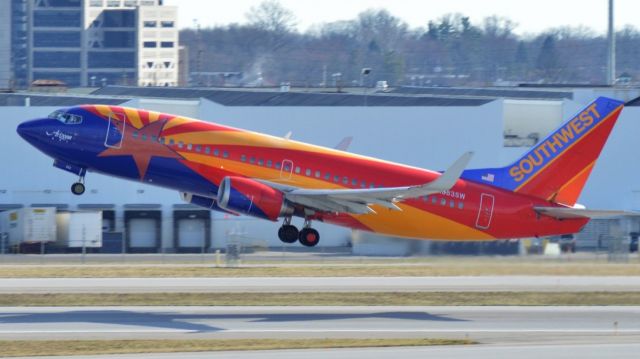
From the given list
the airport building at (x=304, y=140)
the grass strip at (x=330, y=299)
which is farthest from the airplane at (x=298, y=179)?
the airport building at (x=304, y=140)

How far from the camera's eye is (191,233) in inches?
3164

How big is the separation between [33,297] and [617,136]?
51940mm

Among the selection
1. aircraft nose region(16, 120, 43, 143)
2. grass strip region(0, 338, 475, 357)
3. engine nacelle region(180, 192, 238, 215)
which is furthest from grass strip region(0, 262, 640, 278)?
grass strip region(0, 338, 475, 357)

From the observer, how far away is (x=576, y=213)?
156ft

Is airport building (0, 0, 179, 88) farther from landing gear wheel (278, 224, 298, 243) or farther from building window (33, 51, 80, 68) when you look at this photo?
landing gear wheel (278, 224, 298, 243)

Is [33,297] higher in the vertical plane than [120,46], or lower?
lower

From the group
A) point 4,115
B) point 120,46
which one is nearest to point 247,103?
point 4,115

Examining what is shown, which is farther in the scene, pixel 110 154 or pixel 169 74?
pixel 169 74

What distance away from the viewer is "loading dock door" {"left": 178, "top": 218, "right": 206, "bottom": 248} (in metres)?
80.1

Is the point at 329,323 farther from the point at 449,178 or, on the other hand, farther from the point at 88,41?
the point at 88,41

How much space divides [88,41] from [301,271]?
129m

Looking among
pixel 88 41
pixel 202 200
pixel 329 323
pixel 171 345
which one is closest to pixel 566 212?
pixel 329 323

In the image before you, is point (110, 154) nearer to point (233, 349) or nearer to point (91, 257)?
point (233, 349)

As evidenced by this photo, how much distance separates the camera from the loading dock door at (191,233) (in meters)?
80.1
